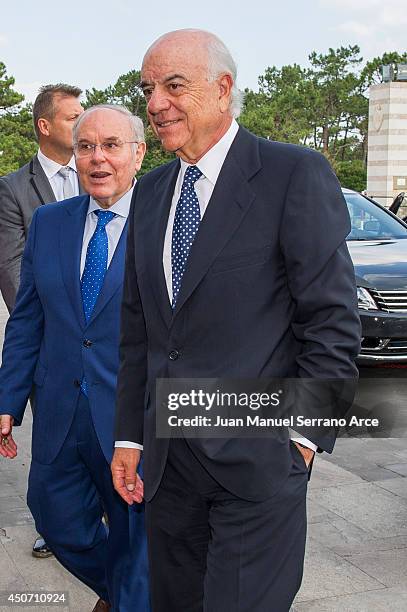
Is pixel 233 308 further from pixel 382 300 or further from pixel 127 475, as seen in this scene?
pixel 382 300

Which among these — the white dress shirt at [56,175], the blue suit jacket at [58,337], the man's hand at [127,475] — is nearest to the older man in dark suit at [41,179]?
the white dress shirt at [56,175]

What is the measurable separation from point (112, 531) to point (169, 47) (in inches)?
74.7

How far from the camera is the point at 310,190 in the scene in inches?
95.0

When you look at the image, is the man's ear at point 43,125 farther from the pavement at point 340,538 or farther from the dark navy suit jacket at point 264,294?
the dark navy suit jacket at point 264,294

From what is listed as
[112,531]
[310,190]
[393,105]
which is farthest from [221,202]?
[393,105]

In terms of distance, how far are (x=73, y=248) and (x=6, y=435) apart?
0.79 metres

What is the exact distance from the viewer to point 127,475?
112 inches

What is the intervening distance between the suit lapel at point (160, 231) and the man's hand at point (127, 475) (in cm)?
52

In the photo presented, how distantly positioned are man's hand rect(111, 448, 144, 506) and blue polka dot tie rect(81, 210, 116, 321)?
29.0 inches

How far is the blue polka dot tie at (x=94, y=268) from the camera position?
3424mm

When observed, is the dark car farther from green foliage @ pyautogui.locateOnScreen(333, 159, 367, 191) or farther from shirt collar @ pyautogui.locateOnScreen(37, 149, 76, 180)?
green foliage @ pyautogui.locateOnScreen(333, 159, 367, 191)

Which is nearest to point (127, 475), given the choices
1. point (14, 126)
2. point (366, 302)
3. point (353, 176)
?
point (366, 302)

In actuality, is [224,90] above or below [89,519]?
above

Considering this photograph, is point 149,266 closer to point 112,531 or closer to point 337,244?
point 337,244
